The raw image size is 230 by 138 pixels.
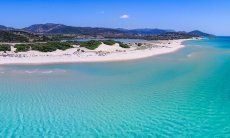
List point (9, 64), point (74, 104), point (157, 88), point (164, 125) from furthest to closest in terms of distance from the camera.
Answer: point (9, 64) → point (157, 88) → point (74, 104) → point (164, 125)

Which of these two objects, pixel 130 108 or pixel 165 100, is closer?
pixel 130 108

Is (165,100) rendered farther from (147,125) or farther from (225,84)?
(225,84)

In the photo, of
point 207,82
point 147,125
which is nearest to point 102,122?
point 147,125

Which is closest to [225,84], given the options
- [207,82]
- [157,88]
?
[207,82]

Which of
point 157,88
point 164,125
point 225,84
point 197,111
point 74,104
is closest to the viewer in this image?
point 164,125

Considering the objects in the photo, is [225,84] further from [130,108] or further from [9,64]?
[9,64]

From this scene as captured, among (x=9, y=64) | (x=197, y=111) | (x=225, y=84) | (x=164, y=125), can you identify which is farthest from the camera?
(x=9, y=64)
